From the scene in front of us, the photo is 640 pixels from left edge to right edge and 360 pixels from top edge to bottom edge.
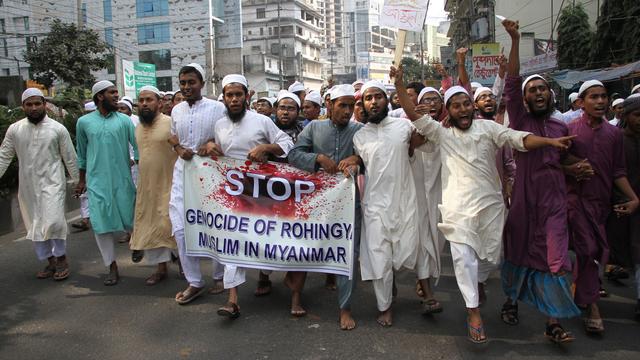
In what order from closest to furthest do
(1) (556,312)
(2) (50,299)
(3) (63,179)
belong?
1. (1) (556,312)
2. (2) (50,299)
3. (3) (63,179)

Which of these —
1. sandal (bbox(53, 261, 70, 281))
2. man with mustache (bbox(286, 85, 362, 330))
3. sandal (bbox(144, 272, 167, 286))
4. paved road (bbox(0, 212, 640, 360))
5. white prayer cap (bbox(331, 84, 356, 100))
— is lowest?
paved road (bbox(0, 212, 640, 360))

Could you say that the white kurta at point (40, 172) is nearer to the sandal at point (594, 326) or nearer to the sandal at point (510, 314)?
the sandal at point (510, 314)

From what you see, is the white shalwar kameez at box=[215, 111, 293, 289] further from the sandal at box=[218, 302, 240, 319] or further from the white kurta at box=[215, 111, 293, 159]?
the sandal at box=[218, 302, 240, 319]

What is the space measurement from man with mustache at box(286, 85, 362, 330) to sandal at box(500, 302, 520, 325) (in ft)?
3.86

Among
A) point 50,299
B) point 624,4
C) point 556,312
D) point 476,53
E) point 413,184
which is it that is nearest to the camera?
point 556,312

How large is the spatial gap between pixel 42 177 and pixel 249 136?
2.45 m

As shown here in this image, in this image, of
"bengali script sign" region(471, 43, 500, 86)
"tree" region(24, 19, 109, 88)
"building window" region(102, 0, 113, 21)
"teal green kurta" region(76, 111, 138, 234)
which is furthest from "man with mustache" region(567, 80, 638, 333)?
"building window" region(102, 0, 113, 21)

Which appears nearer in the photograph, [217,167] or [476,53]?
[217,167]

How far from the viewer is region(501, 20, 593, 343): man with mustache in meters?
3.66

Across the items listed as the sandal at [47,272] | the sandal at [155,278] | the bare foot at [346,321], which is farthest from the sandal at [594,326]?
the sandal at [47,272]

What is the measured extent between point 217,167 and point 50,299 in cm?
201

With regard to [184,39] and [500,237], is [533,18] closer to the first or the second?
[500,237]

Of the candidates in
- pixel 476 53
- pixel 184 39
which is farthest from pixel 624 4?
pixel 184 39

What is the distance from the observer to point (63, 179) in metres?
5.53
